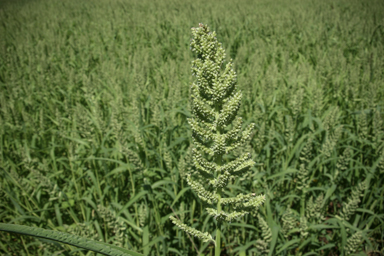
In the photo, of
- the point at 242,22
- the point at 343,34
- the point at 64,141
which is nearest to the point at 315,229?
the point at 64,141

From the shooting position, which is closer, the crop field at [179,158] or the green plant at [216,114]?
the green plant at [216,114]

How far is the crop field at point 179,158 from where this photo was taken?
231 cm

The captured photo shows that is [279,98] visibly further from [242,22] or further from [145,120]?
[242,22]

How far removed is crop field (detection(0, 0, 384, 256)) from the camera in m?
2.31

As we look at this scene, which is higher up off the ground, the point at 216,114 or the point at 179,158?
the point at 216,114

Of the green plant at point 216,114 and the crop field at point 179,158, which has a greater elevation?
the green plant at point 216,114

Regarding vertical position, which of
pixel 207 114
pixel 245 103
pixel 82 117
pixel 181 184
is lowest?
pixel 181 184

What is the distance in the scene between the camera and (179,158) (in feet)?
10.2

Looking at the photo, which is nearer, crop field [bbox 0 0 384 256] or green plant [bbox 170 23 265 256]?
green plant [bbox 170 23 265 256]

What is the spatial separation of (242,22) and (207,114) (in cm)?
1019

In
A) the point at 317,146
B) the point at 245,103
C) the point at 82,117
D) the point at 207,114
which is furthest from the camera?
the point at 245,103

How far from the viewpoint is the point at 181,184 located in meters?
2.68

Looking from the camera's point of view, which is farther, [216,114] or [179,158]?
[179,158]

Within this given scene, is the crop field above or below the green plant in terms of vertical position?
below
